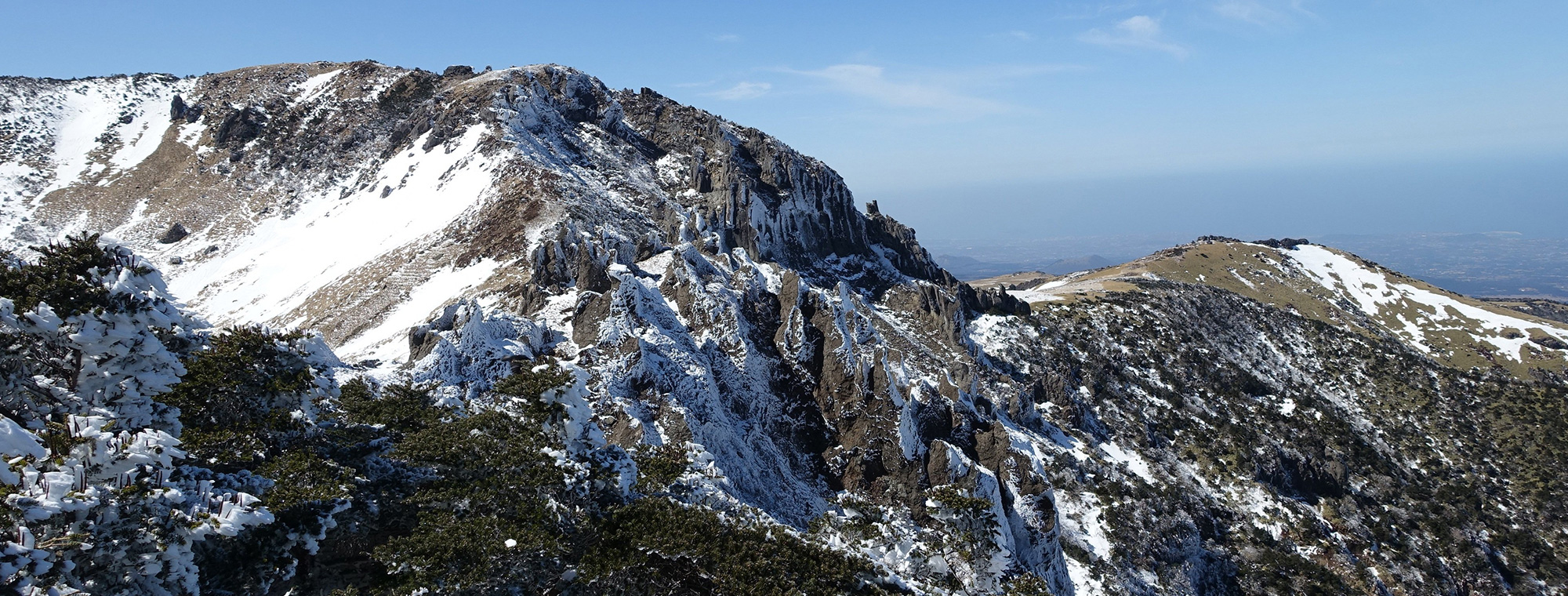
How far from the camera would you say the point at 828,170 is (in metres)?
98.4

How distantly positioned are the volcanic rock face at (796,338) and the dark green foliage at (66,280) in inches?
544

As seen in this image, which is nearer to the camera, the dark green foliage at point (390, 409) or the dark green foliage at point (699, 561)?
the dark green foliage at point (699, 561)

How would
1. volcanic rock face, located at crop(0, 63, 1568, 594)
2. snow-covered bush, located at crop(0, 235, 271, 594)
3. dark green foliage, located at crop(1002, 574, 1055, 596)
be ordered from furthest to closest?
1. volcanic rock face, located at crop(0, 63, 1568, 594)
2. dark green foliage, located at crop(1002, 574, 1055, 596)
3. snow-covered bush, located at crop(0, 235, 271, 594)

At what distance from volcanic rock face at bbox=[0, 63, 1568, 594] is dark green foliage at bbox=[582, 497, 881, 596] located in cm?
394

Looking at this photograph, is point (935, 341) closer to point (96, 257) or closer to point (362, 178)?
point (96, 257)

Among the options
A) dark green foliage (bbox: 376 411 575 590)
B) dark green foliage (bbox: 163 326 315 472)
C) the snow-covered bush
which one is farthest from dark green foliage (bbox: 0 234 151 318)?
dark green foliage (bbox: 376 411 575 590)

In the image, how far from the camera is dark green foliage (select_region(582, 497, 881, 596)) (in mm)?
19250

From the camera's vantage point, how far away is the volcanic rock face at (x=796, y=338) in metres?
36.9

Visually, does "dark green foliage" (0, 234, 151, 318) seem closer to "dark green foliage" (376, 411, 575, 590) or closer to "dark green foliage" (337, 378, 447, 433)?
"dark green foliage" (337, 378, 447, 433)

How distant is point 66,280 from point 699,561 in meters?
16.7

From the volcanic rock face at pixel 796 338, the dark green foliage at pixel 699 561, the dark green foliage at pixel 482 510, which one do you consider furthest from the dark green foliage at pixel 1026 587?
the dark green foliage at pixel 482 510

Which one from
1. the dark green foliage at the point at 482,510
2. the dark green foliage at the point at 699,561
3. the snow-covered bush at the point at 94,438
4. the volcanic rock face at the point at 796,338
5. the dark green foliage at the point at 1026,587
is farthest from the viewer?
the volcanic rock face at the point at 796,338

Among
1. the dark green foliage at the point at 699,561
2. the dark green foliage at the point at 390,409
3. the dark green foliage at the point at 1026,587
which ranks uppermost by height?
→ the dark green foliage at the point at 390,409

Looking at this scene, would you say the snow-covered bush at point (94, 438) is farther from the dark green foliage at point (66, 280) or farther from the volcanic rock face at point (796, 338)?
the volcanic rock face at point (796, 338)
